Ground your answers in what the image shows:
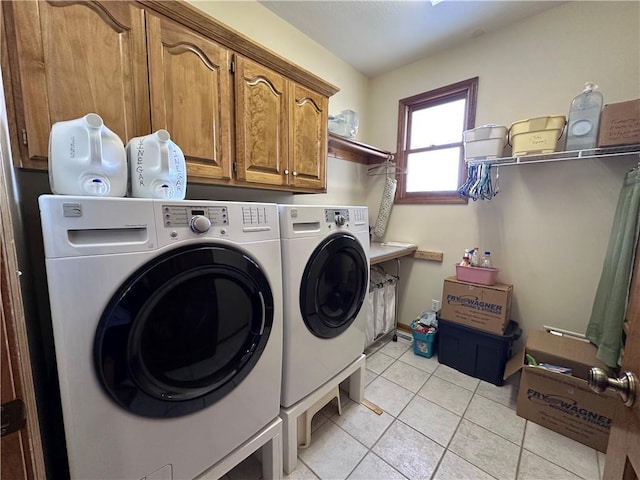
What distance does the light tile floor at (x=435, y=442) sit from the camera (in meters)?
1.20

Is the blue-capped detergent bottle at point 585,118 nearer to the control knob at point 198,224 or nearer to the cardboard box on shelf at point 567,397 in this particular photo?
the cardboard box on shelf at point 567,397

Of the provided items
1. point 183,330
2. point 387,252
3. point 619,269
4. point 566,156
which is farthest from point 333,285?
point 566,156

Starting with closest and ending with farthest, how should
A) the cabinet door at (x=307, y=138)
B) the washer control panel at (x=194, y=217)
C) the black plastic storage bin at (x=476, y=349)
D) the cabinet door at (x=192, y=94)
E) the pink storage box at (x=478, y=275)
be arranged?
the washer control panel at (x=194, y=217) → the cabinet door at (x=192, y=94) → the cabinet door at (x=307, y=138) → the black plastic storage bin at (x=476, y=349) → the pink storage box at (x=478, y=275)

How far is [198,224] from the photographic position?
0.78 m

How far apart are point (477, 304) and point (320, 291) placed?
1.37 m

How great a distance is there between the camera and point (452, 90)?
7.09ft

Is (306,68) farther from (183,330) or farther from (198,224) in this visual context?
(183,330)

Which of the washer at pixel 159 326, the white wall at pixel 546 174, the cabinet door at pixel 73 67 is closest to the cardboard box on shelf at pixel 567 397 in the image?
the white wall at pixel 546 174

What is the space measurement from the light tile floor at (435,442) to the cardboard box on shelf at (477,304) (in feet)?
1.43

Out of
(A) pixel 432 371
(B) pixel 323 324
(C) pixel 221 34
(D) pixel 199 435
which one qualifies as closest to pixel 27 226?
(D) pixel 199 435

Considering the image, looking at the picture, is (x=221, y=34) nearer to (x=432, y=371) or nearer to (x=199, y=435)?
(x=199, y=435)

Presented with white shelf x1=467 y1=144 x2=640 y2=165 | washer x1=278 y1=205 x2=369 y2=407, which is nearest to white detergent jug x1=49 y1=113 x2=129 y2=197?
washer x1=278 y1=205 x2=369 y2=407

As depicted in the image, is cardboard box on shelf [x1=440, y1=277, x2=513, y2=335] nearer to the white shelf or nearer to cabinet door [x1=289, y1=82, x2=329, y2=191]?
the white shelf

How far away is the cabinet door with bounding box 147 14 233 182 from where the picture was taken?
104cm
